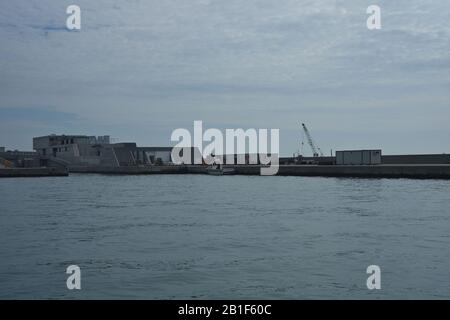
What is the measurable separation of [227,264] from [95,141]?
547 feet

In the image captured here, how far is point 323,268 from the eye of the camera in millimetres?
22438

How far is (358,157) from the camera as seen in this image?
119 metres

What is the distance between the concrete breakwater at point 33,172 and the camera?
144 metres

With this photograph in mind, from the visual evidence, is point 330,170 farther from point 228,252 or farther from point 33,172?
point 228,252

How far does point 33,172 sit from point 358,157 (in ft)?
262

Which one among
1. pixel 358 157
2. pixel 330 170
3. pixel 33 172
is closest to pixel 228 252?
pixel 330 170

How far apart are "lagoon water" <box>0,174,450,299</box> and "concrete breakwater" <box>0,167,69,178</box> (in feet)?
336

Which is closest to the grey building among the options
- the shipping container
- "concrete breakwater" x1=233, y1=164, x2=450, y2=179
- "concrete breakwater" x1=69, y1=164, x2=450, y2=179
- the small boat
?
"concrete breakwater" x1=69, y1=164, x2=450, y2=179

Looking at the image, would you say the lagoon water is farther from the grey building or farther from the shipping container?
the grey building

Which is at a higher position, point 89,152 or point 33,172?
point 89,152

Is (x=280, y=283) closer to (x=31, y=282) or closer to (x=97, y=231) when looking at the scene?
(x=31, y=282)

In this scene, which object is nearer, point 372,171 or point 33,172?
point 372,171

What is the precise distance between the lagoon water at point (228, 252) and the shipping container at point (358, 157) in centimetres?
7009
